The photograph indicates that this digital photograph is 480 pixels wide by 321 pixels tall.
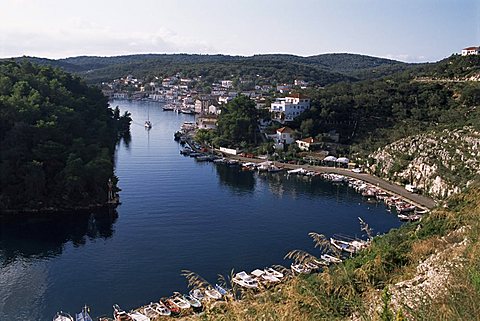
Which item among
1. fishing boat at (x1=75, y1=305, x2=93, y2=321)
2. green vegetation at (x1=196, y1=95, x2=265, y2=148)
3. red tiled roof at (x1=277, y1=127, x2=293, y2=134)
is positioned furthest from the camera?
green vegetation at (x1=196, y1=95, x2=265, y2=148)

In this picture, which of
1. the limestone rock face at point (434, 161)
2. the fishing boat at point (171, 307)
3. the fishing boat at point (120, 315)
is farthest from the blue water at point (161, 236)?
the limestone rock face at point (434, 161)

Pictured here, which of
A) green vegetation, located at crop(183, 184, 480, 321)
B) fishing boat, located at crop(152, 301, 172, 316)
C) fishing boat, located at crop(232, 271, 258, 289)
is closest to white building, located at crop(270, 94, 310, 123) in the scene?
fishing boat, located at crop(232, 271, 258, 289)

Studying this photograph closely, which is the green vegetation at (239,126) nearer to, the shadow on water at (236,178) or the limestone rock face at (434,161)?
the shadow on water at (236,178)

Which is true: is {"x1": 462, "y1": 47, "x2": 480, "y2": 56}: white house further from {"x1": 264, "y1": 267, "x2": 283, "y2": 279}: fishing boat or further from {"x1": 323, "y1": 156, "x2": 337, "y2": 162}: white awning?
{"x1": 264, "y1": 267, "x2": 283, "y2": 279}: fishing boat

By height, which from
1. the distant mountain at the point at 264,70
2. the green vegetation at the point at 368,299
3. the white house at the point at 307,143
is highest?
the distant mountain at the point at 264,70

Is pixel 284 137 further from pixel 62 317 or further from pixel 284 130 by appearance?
pixel 62 317

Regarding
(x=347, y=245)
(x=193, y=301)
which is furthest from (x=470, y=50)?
(x=193, y=301)
